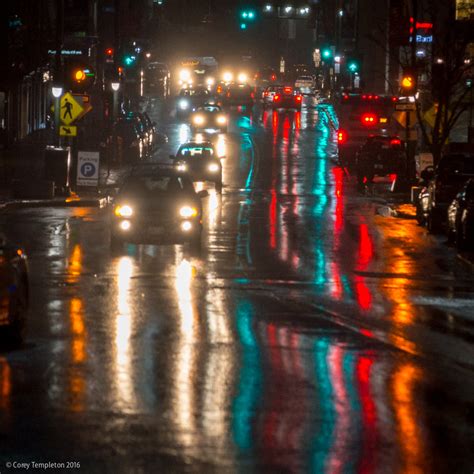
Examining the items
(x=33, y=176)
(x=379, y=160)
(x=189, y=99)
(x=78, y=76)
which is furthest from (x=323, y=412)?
(x=189, y=99)

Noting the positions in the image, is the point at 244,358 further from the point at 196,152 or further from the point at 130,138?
the point at 130,138

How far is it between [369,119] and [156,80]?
59.1 meters

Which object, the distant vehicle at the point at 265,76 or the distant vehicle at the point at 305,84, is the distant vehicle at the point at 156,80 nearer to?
the distant vehicle at the point at 305,84

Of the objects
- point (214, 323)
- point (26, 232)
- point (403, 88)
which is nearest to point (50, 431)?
point (214, 323)

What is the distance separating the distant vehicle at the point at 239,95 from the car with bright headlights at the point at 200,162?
47996 mm

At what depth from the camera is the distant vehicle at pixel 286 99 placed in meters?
91.1

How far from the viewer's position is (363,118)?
5634cm

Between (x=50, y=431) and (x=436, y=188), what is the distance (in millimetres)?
22214

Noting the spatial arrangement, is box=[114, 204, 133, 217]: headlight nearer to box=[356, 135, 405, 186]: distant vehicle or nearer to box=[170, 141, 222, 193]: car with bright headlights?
box=[170, 141, 222, 193]: car with bright headlights

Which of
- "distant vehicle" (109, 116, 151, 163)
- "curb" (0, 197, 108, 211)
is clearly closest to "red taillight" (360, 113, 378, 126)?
"distant vehicle" (109, 116, 151, 163)

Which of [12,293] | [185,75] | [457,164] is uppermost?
[185,75]

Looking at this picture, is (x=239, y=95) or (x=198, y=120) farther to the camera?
(x=239, y=95)

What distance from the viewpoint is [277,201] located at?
3916 centimetres

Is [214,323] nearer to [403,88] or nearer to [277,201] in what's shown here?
[277,201]
